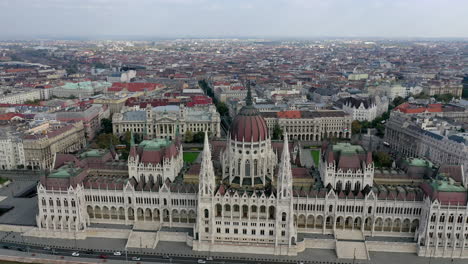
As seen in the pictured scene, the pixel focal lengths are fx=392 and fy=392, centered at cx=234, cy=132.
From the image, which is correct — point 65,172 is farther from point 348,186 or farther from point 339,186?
point 348,186

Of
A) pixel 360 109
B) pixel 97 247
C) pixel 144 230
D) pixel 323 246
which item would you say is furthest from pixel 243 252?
pixel 360 109

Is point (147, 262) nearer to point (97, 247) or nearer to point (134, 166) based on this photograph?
point (97, 247)

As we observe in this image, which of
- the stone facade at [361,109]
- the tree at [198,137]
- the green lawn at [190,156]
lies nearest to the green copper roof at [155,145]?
the green lawn at [190,156]

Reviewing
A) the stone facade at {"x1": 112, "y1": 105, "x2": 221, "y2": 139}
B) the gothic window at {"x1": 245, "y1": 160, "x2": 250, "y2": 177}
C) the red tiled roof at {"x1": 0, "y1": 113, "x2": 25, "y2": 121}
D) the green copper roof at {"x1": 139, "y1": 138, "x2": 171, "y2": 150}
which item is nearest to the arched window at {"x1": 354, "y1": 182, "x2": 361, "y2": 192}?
the gothic window at {"x1": 245, "y1": 160, "x2": 250, "y2": 177}

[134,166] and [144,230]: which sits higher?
[134,166]

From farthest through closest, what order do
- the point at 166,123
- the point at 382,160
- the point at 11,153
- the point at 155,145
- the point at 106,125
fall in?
the point at 106,125 → the point at 166,123 → the point at 11,153 → the point at 382,160 → the point at 155,145

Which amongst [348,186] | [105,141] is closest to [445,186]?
[348,186]

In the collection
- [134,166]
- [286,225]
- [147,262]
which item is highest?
[134,166]

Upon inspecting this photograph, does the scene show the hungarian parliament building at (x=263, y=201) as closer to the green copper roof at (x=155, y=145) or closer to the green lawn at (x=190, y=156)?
the green copper roof at (x=155, y=145)

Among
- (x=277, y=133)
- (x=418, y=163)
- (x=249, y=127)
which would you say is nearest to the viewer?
(x=249, y=127)
